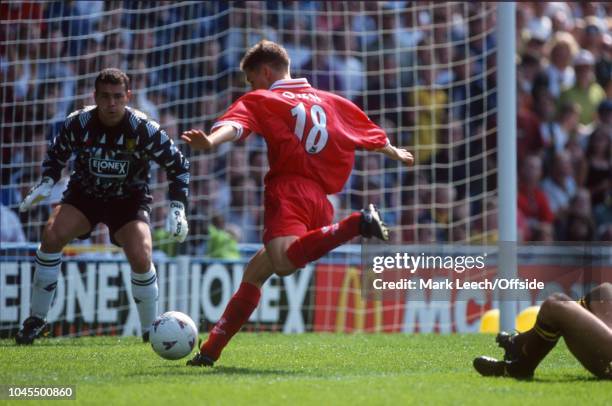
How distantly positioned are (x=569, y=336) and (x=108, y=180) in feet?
14.4

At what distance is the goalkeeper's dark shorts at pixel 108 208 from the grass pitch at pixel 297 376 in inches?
40.1

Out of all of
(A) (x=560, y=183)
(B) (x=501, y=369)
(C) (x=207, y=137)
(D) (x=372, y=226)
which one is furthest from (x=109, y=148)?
(A) (x=560, y=183)

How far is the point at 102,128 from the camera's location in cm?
926

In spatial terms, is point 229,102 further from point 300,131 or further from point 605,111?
point 300,131

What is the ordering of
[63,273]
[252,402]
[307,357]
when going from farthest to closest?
[63,273] → [307,357] → [252,402]

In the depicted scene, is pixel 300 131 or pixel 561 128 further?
pixel 561 128

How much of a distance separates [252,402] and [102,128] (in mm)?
4236

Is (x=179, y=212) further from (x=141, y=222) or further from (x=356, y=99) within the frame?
(x=356, y=99)

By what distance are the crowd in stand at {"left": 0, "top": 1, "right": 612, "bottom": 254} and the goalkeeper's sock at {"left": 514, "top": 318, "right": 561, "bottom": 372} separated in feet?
24.2

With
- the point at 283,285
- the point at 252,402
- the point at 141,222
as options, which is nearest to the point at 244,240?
the point at 283,285

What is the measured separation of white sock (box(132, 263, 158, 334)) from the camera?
9.60m

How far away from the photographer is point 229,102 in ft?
46.9

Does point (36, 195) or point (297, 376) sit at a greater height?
point (36, 195)

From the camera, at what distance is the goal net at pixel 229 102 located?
12531 millimetres
